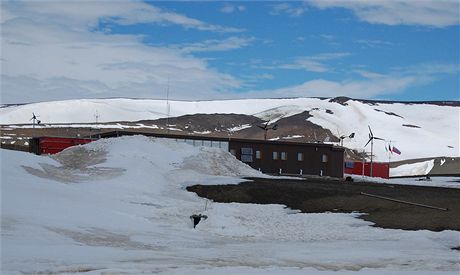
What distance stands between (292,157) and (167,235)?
51.6 metres

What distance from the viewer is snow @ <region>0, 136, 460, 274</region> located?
12828mm

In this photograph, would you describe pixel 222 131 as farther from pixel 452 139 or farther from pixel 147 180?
pixel 147 180

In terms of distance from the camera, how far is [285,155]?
6975 cm

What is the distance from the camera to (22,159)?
32.0m

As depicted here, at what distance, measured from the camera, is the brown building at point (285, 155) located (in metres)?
68.5

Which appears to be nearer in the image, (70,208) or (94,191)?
(70,208)

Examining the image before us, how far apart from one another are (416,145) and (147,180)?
15538 centimetres

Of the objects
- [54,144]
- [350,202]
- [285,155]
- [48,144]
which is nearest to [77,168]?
[350,202]

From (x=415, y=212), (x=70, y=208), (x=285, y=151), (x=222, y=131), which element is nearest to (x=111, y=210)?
(x=70, y=208)

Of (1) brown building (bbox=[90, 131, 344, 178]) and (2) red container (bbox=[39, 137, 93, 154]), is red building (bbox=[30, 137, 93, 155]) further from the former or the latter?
(1) brown building (bbox=[90, 131, 344, 178])

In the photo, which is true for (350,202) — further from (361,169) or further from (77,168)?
(361,169)

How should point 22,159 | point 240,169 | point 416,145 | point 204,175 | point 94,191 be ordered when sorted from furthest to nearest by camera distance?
point 416,145, point 240,169, point 204,175, point 22,159, point 94,191

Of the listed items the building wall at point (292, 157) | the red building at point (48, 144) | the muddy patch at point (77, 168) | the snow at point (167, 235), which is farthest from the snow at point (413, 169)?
the snow at point (167, 235)

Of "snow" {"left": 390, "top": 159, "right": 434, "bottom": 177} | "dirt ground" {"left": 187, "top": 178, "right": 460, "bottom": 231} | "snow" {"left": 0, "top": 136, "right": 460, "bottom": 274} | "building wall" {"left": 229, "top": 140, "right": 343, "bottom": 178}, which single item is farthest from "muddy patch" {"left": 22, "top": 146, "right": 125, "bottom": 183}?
"snow" {"left": 390, "top": 159, "right": 434, "bottom": 177}
